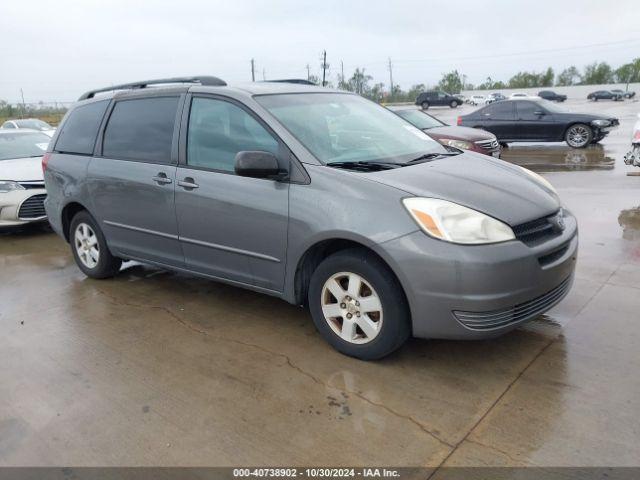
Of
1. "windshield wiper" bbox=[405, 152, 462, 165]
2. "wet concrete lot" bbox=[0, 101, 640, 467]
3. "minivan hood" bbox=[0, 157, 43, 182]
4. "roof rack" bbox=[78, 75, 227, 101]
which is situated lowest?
A: "wet concrete lot" bbox=[0, 101, 640, 467]

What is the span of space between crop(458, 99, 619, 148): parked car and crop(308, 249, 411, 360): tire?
13.4 meters

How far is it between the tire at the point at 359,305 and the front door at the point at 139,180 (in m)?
1.42

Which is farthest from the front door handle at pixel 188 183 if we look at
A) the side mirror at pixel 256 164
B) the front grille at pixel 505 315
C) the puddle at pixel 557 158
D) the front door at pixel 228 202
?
the puddle at pixel 557 158

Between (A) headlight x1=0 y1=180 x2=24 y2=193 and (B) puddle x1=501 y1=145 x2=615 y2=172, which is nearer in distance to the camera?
(A) headlight x1=0 y1=180 x2=24 y2=193

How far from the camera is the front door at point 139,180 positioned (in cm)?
429

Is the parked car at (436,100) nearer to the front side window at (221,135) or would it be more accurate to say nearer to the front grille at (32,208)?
the front grille at (32,208)

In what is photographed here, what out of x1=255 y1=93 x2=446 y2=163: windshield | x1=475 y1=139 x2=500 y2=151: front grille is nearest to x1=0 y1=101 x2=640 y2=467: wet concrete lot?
x1=255 y1=93 x2=446 y2=163: windshield

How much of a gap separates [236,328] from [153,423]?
123 cm

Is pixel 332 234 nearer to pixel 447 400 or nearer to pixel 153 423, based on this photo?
pixel 447 400

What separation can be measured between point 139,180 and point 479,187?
2682 mm

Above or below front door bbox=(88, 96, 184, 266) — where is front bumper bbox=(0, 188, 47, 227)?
below

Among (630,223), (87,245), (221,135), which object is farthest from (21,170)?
(630,223)

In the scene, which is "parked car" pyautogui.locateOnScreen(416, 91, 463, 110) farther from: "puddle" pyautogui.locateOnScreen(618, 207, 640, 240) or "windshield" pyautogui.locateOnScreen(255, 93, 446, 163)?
"windshield" pyautogui.locateOnScreen(255, 93, 446, 163)

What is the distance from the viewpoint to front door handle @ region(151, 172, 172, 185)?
13.8ft
